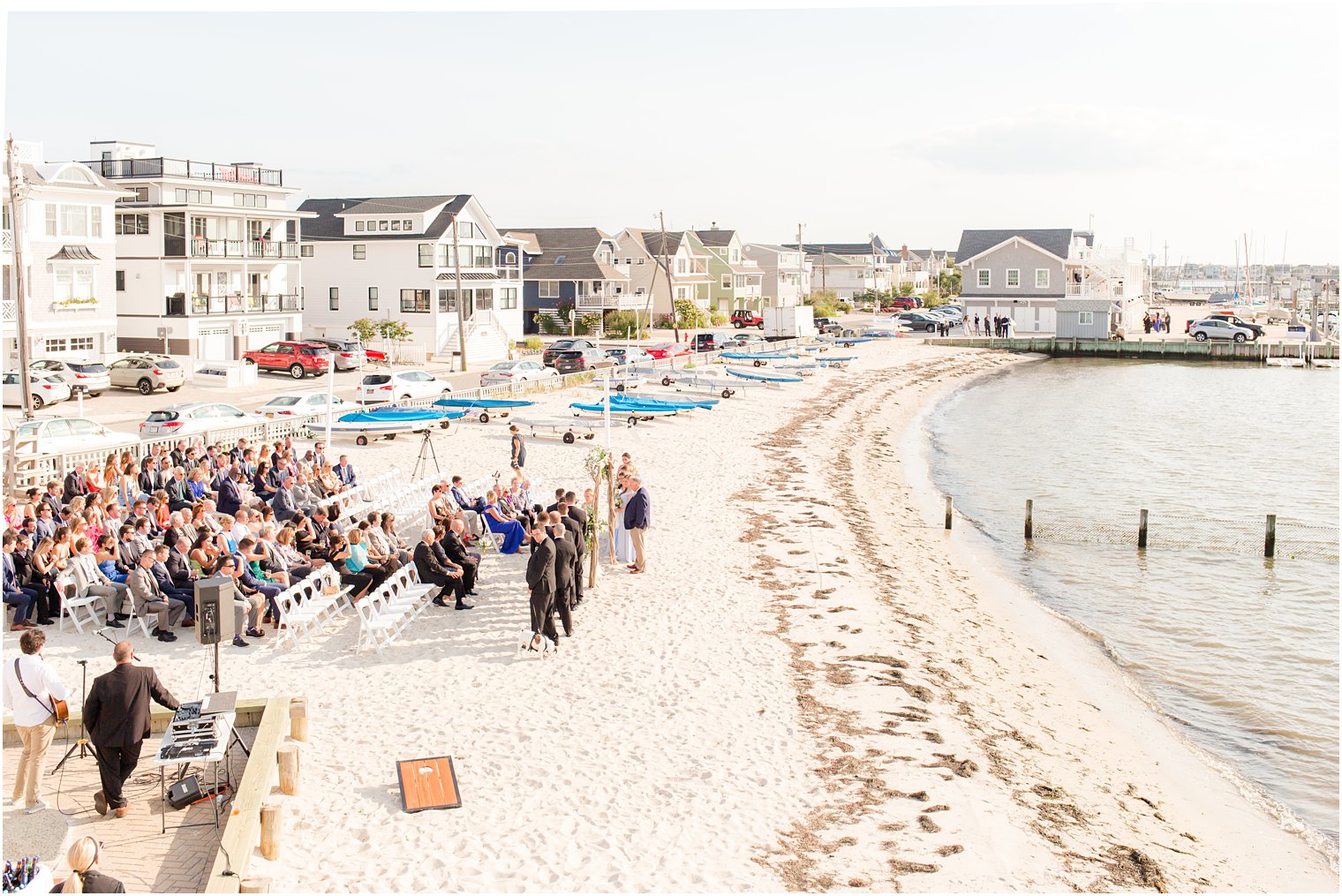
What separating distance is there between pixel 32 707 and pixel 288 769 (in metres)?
2.11

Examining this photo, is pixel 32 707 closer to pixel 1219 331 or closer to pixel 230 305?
pixel 230 305

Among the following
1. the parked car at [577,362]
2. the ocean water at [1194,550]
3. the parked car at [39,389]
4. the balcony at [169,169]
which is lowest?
the ocean water at [1194,550]

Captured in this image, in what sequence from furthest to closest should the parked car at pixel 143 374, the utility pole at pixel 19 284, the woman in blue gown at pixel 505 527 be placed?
1. the parked car at pixel 143 374
2. the utility pole at pixel 19 284
3. the woman in blue gown at pixel 505 527

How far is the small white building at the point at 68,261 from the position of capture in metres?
42.0

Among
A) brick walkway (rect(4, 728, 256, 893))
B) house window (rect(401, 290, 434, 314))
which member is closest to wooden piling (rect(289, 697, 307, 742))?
brick walkway (rect(4, 728, 256, 893))

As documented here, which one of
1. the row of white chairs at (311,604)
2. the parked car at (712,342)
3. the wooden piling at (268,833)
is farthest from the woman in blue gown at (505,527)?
the parked car at (712,342)

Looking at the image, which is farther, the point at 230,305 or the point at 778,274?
the point at 778,274

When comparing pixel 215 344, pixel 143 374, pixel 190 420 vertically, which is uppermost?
pixel 215 344

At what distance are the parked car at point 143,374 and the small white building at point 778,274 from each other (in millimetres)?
70388

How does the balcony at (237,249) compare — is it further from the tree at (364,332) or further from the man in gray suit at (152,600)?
the man in gray suit at (152,600)

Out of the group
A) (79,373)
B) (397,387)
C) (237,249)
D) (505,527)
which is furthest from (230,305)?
(505,527)

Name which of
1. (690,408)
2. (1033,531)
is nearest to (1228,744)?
(1033,531)

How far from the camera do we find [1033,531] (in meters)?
27.7

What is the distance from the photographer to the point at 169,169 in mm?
49594
